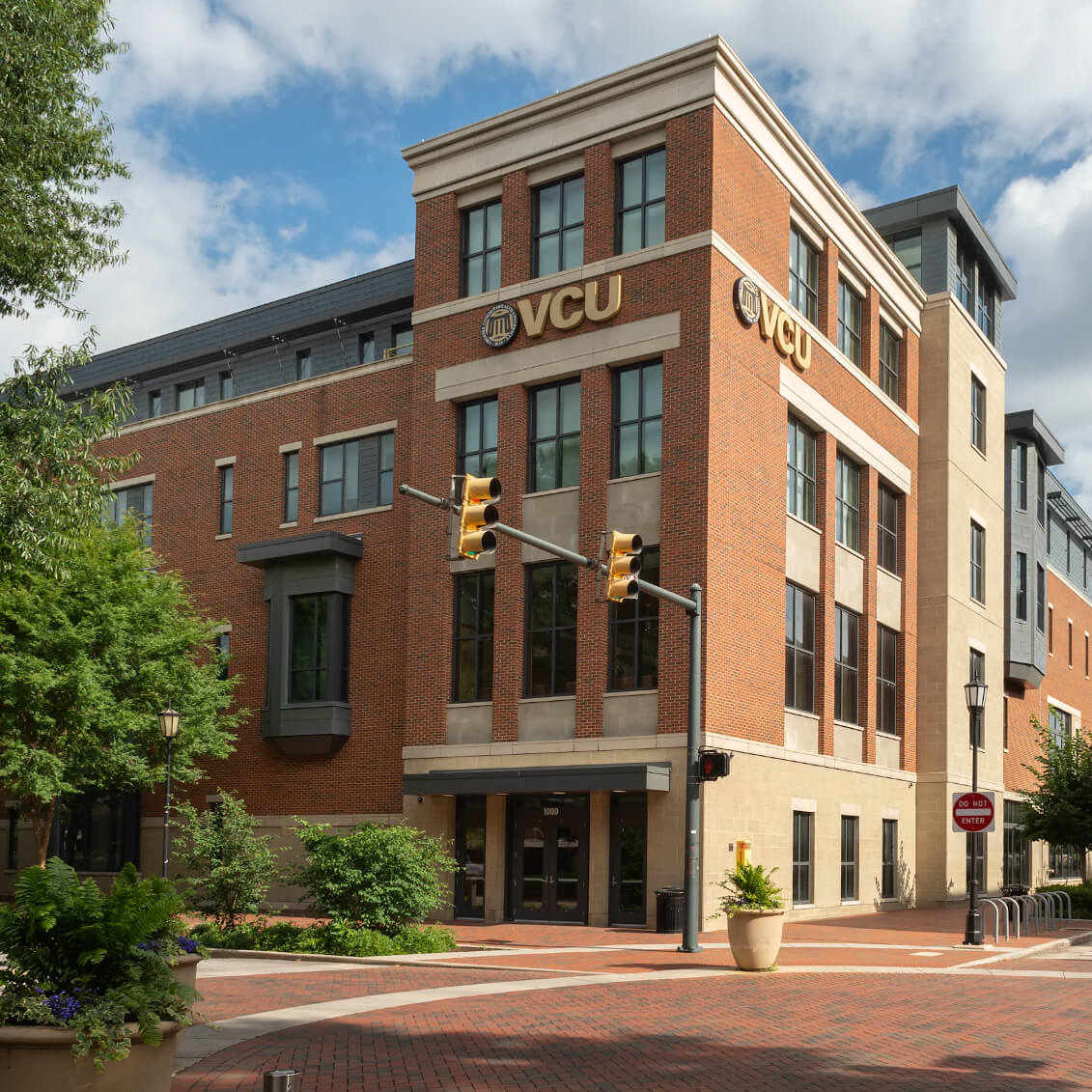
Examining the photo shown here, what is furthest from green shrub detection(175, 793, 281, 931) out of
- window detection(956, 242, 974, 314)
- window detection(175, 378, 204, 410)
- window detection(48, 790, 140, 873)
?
window detection(956, 242, 974, 314)

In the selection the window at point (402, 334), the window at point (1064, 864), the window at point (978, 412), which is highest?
the window at point (402, 334)

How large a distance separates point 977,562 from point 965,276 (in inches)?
369

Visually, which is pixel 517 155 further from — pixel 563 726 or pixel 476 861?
pixel 476 861

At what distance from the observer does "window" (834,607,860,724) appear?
120 ft

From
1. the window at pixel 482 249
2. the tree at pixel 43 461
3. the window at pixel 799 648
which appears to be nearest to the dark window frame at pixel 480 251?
the window at pixel 482 249

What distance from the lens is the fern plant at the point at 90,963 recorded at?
8781mm

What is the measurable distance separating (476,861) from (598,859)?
3.50 metres

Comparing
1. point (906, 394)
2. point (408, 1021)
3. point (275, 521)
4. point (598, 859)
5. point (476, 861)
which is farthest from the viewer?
point (906, 394)

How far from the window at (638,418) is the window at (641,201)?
2.88 meters

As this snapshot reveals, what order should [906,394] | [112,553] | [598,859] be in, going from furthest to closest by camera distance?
[906,394]
[112,553]
[598,859]

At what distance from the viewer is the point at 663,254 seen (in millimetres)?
31156

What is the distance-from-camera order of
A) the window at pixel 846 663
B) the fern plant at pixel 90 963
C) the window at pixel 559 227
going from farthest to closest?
the window at pixel 846 663 < the window at pixel 559 227 < the fern plant at pixel 90 963

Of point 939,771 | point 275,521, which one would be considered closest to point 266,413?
point 275,521

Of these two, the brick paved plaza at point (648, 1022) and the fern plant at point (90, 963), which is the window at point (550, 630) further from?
the fern plant at point (90, 963)
